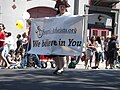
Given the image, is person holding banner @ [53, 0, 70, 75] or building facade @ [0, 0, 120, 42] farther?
building facade @ [0, 0, 120, 42]

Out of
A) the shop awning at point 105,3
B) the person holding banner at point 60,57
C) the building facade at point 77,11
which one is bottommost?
the person holding banner at point 60,57

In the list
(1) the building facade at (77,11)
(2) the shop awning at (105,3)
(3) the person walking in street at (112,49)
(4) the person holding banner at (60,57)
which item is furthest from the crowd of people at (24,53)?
(2) the shop awning at (105,3)

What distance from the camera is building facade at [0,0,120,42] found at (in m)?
20.8

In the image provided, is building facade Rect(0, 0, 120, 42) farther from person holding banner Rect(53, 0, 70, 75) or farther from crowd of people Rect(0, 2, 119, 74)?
person holding banner Rect(53, 0, 70, 75)

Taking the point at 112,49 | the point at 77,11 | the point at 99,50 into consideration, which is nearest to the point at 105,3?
the point at 77,11

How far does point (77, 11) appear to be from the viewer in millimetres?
23359

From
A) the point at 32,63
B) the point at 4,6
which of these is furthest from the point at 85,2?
the point at 32,63

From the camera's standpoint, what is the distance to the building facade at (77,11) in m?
20.8

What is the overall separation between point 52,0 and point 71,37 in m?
12.6

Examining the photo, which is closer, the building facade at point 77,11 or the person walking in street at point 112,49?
the person walking in street at point 112,49

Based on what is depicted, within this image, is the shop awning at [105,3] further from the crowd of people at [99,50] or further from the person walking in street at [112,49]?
the person walking in street at [112,49]

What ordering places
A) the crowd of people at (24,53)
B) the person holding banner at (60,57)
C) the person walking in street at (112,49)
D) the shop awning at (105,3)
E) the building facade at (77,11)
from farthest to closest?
the shop awning at (105,3), the building facade at (77,11), the person walking in street at (112,49), the crowd of people at (24,53), the person holding banner at (60,57)

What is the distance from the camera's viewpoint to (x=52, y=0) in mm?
22422

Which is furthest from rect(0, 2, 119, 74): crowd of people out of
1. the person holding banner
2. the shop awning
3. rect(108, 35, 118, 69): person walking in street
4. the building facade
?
the shop awning
